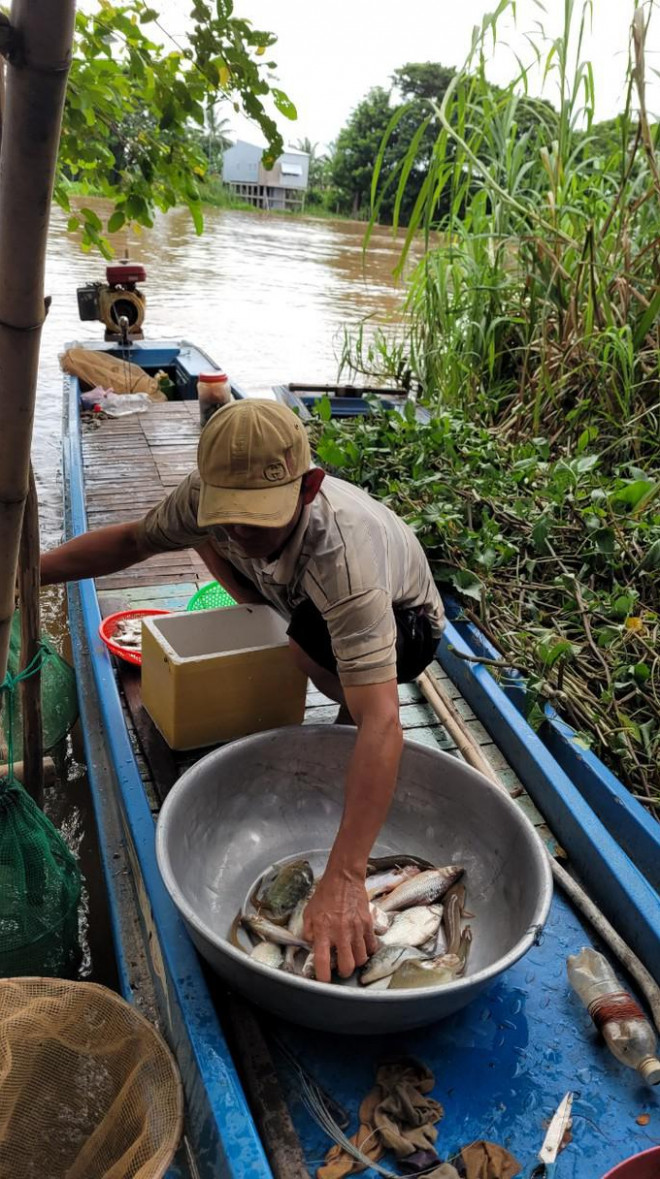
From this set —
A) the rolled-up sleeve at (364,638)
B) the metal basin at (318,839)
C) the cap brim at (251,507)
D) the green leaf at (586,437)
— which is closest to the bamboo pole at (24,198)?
the cap brim at (251,507)

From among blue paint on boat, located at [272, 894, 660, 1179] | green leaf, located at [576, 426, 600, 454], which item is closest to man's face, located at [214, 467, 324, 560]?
blue paint on boat, located at [272, 894, 660, 1179]

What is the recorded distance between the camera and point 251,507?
5.94 feet

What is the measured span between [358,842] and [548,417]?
3446mm

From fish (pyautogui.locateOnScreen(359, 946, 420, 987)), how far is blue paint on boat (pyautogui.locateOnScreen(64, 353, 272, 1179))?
1.04 ft

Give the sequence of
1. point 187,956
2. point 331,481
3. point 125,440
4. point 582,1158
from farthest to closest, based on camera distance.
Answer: point 125,440, point 331,481, point 187,956, point 582,1158

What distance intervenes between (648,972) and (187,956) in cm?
109

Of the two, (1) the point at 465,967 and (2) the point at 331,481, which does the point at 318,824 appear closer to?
(1) the point at 465,967

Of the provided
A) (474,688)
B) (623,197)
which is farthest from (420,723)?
(623,197)

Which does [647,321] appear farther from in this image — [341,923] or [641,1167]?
[641,1167]

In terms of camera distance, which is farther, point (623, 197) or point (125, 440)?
point (125, 440)

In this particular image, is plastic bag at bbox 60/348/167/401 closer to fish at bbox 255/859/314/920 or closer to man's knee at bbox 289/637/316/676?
man's knee at bbox 289/637/316/676

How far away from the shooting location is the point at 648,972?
1.92 meters

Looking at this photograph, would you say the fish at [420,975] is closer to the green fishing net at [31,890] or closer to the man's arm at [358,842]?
the man's arm at [358,842]

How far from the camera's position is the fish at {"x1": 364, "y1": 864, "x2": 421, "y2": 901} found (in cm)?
200
